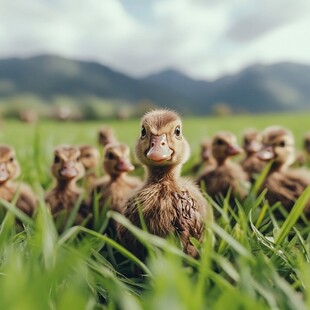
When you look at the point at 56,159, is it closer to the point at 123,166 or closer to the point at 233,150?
the point at 123,166

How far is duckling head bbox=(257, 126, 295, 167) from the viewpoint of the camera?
3.19 metres

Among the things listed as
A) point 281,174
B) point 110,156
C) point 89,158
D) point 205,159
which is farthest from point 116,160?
point 205,159

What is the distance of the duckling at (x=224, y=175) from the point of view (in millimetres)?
2799

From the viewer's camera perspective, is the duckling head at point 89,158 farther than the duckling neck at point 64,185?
Yes

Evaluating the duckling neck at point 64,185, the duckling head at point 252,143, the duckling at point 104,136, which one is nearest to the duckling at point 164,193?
the duckling neck at point 64,185

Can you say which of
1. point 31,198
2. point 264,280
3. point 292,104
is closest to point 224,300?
point 264,280

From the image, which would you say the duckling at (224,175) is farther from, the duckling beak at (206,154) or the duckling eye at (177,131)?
the duckling beak at (206,154)

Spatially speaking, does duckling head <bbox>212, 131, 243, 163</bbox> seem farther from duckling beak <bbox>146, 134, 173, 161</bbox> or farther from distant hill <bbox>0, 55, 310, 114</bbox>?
distant hill <bbox>0, 55, 310, 114</bbox>

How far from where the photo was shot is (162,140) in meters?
2.09

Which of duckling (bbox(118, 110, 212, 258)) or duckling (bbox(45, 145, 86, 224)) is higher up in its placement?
duckling (bbox(118, 110, 212, 258))

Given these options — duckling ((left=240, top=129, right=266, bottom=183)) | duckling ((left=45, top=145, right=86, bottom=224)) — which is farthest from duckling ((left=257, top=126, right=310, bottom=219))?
duckling ((left=45, top=145, right=86, bottom=224))

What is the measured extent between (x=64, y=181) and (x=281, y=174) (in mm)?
1208

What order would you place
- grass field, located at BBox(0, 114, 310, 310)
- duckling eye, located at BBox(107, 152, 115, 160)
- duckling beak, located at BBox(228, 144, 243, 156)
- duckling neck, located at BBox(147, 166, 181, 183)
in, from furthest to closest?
duckling beak, located at BBox(228, 144, 243, 156) < duckling eye, located at BBox(107, 152, 115, 160) < duckling neck, located at BBox(147, 166, 181, 183) < grass field, located at BBox(0, 114, 310, 310)

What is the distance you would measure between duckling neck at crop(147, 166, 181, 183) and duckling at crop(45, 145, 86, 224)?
513 millimetres
